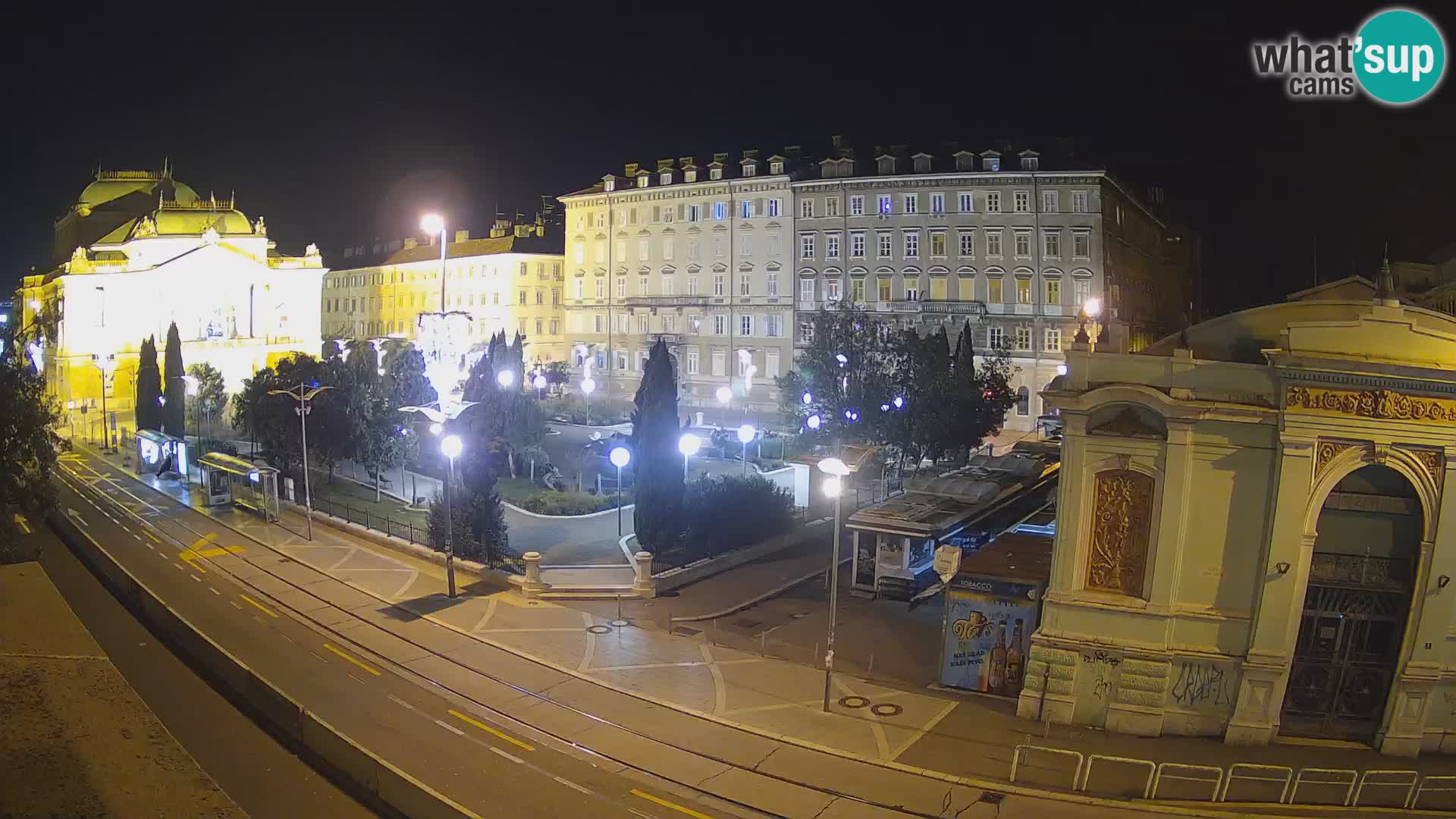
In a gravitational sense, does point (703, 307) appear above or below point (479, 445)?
above

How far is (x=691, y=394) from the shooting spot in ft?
234

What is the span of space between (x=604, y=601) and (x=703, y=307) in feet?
153

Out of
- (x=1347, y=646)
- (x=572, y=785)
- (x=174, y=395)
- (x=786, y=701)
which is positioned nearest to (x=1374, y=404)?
(x=1347, y=646)

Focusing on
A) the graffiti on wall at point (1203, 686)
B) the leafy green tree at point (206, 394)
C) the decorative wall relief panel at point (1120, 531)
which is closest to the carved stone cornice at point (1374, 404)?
the decorative wall relief panel at point (1120, 531)

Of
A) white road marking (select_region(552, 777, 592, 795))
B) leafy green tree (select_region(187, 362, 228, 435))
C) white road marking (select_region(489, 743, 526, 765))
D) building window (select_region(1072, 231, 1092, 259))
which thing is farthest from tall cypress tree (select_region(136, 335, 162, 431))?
building window (select_region(1072, 231, 1092, 259))

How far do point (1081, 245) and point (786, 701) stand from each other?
45.8 meters

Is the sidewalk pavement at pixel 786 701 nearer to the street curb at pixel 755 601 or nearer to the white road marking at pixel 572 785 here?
the street curb at pixel 755 601

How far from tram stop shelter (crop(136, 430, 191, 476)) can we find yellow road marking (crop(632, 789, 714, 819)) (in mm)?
39555

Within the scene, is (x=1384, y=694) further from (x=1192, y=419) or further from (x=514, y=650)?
(x=514, y=650)

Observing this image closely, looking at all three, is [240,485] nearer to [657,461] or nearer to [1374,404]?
[657,461]

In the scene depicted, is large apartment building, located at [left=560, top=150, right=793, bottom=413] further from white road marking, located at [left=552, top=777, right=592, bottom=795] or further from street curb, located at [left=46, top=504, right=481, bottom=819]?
white road marking, located at [left=552, top=777, right=592, bottom=795]

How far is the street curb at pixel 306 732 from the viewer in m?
13.5

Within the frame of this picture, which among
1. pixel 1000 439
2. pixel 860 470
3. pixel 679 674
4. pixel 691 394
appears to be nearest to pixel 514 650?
pixel 679 674

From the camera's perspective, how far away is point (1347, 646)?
681 inches
